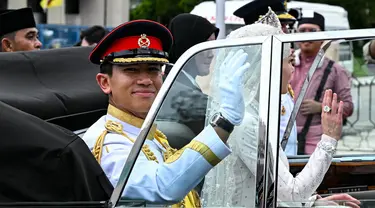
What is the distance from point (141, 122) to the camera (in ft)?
10.6

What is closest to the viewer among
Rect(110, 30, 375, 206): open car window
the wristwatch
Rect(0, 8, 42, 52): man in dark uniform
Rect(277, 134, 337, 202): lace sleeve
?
Rect(110, 30, 375, 206): open car window

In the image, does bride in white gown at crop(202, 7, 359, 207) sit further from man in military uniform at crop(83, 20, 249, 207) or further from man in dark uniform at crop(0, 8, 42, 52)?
man in dark uniform at crop(0, 8, 42, 52)

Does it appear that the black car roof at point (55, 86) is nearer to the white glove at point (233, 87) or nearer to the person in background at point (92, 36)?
the white glove at point (233, 87)

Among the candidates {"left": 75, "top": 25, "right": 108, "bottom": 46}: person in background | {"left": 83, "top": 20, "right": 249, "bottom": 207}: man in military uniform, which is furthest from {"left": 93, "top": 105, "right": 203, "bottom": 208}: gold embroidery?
{"left": 75, "top": 25, "right": 108, "bottom": 46}: person in background

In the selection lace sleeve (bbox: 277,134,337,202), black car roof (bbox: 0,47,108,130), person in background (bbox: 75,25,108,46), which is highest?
lace sleeve (bbox: 277,134,337,202)

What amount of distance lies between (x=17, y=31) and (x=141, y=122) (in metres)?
3.52

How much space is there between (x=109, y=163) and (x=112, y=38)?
0.46m

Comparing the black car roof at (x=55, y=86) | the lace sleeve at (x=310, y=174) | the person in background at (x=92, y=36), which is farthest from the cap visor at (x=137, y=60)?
the person in background at (x=92, y=36)

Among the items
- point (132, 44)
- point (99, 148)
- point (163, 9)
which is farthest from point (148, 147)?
point (163, 9)

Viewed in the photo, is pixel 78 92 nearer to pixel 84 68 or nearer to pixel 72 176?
pixel 84 68

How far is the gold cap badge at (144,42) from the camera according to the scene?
330 cm

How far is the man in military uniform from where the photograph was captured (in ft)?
9.27

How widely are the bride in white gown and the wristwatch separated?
18 mm

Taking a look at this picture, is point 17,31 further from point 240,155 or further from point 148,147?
point 240,155
